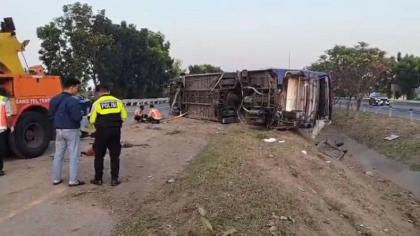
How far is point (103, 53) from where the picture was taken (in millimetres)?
42500

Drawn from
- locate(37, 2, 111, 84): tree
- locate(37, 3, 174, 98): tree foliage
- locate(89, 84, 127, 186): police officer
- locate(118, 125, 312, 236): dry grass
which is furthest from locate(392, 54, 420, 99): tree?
locate(89, 84, 127, 186): police officer

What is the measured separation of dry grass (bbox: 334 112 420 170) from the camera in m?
16.8

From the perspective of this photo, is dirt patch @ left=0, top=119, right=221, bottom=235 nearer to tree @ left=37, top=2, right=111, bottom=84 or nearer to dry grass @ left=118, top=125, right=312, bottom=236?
dry grass @ left=118, top=125, right=312, bottom=236

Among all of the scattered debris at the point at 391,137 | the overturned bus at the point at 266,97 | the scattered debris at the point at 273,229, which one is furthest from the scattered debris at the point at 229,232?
the scattered debris at the point at 391,137

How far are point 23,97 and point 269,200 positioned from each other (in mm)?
6816

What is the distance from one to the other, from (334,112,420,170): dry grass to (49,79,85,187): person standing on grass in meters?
10.0

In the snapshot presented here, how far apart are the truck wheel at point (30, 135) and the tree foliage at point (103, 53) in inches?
956

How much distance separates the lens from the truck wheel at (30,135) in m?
11.3

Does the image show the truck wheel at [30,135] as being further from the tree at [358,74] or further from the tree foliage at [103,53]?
the tree foliage at [103,53]

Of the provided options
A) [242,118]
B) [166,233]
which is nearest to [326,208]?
[166,233]

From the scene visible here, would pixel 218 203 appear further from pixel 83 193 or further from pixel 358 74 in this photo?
pixel 358 74

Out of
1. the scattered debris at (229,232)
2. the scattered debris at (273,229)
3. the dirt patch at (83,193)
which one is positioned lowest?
the dirt patch at (83,193)

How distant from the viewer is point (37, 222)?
6.50 meters

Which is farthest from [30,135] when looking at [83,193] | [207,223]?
[207,223]
